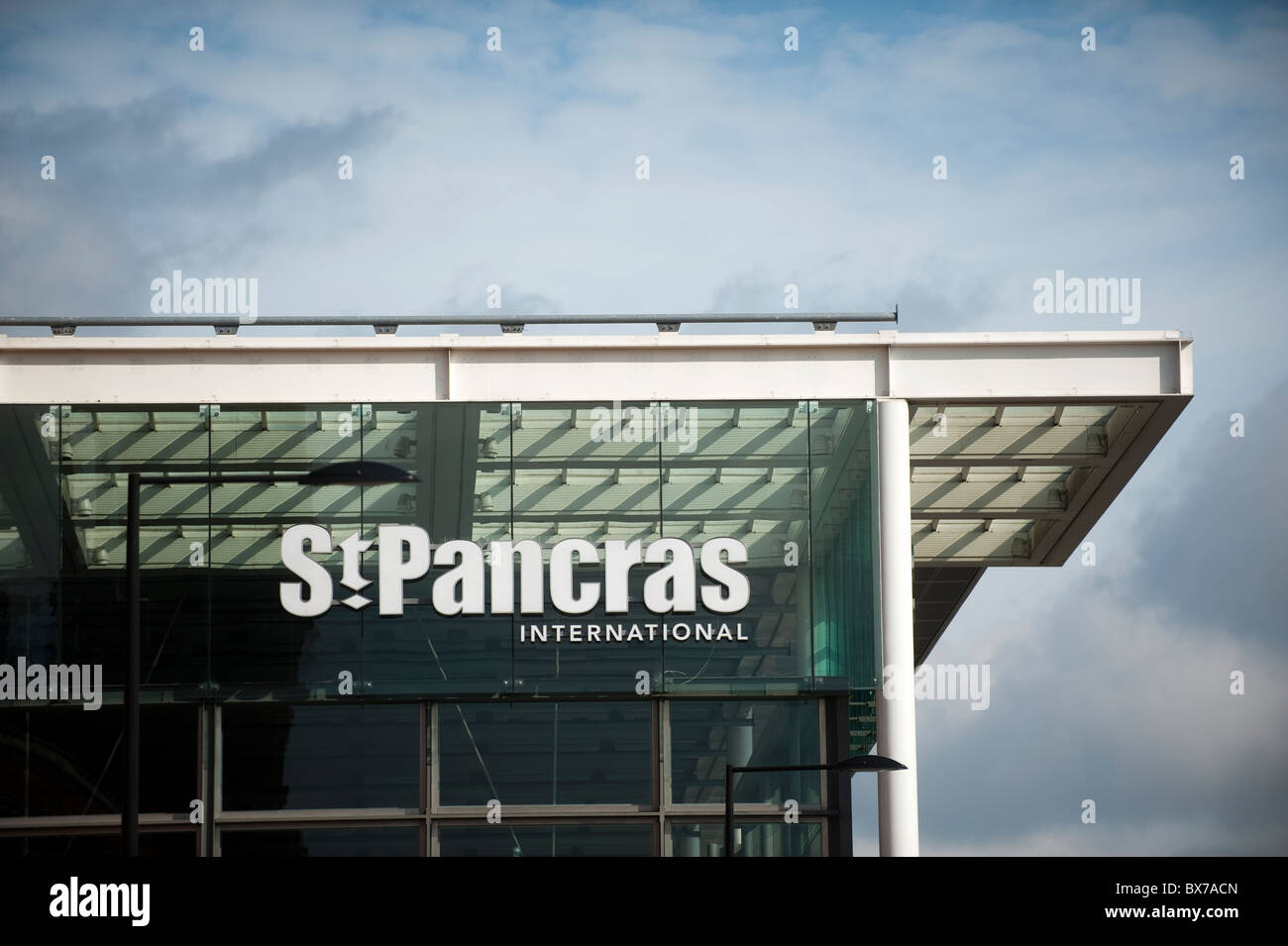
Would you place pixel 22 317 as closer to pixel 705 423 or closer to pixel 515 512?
pixel 515 512

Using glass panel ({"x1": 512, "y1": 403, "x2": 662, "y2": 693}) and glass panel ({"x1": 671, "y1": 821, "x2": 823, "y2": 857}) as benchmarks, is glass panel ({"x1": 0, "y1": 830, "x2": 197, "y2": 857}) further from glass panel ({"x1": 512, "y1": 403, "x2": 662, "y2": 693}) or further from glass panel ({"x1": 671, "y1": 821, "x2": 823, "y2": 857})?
glass panel ({"x1": 671, "y1": 821, "x2": 823, "y2": 857})

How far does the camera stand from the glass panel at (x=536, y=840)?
24.3 meters

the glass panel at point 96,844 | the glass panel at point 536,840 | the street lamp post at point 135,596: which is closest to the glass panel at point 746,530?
the glass panel at point 536,840

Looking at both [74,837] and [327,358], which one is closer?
[74,837]

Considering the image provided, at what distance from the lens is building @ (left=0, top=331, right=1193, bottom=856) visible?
960 inches

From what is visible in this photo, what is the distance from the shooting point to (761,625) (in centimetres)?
2492

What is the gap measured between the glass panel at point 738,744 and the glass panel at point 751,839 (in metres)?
0.37

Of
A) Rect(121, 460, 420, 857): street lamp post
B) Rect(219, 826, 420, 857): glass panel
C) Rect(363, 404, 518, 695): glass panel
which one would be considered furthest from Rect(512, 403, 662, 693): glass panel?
Rect(121, 460, 420, 857): street lamp post

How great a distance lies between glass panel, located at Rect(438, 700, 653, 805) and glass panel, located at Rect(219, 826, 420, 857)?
88cm

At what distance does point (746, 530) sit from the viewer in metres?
25.1

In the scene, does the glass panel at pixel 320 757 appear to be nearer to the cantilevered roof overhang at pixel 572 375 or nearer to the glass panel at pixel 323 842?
the glass panel at pixel 323 842

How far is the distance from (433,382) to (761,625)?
604cm

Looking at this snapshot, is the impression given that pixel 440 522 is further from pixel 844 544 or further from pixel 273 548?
pixel 844 544
